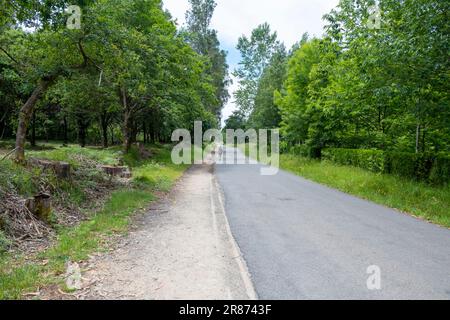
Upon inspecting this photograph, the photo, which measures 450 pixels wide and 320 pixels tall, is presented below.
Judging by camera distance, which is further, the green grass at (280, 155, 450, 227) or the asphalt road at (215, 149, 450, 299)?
the green grass at (280, 155, 450, 227)

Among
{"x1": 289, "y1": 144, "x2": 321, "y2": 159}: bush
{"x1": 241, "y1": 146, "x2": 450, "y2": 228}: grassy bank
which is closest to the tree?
{"x1": 289, "y1": 144, "x2": 321, "y2": 159}: bush

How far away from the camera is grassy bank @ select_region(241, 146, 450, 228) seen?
9.69 metres

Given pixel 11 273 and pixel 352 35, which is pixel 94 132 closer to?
pixel 352 35

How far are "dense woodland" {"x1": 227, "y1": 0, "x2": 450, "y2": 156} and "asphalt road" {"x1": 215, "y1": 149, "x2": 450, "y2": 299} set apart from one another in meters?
4.75

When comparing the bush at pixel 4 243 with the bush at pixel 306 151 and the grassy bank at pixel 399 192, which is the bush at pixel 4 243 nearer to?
the grassy bank at pixel 399 192

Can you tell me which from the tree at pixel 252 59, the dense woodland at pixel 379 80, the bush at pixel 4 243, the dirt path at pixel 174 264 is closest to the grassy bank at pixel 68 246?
the bush at pixel 4 243

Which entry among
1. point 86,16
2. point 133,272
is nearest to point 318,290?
point 133,272

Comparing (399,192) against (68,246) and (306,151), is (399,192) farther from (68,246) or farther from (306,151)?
(306,151)

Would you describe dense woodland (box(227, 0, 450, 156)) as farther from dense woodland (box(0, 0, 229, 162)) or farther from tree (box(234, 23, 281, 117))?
Result: tree (box(234, 23, 281, 117))

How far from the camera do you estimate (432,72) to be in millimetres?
10742

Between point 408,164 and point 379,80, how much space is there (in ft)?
14.4

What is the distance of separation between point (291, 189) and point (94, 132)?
146 feet

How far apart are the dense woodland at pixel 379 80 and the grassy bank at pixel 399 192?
286cm

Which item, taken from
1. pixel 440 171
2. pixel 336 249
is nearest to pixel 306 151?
pixel 440 171
